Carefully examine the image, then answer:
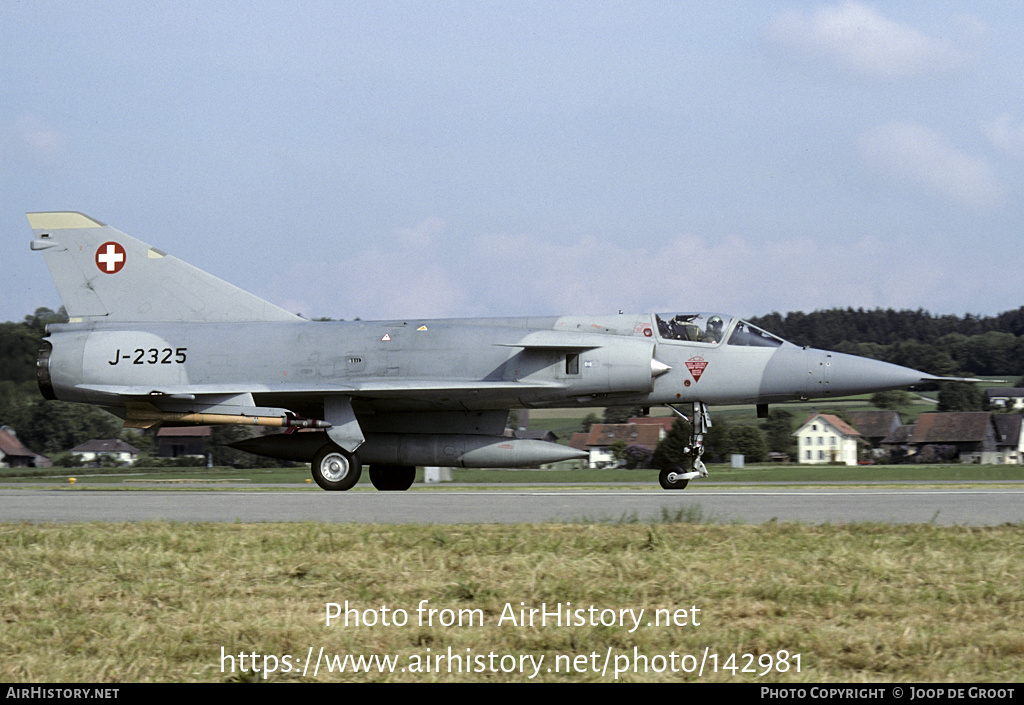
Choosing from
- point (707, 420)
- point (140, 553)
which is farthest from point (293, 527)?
point (707, 420)

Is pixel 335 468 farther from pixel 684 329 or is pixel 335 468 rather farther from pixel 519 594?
pixel 519 594

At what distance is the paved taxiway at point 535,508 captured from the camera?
Answer: 9.31 metres

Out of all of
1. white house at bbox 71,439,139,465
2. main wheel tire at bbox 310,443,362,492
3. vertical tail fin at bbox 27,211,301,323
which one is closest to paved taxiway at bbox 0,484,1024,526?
main wheel tire at bbox 310,443,362,492

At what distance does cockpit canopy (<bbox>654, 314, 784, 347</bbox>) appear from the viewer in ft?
50.9

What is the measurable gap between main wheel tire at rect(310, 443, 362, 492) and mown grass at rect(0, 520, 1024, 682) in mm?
7428

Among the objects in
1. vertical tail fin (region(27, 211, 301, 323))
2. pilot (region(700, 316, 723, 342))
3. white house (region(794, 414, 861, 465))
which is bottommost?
white house (region(794, 414, 861, 465))

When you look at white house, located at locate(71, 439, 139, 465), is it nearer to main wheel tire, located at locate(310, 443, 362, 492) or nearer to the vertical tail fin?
the vertical tail fin

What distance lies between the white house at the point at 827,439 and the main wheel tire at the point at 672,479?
137 ft

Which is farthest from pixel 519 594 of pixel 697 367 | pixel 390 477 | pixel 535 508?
pixel 390 477

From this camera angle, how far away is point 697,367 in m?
15.3

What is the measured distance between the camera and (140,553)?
6.95 metres

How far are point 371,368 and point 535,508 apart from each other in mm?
6044

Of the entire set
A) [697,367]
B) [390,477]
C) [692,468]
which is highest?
[697,367]

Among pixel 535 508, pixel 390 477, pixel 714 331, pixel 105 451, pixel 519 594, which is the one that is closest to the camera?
pixel 519 594
